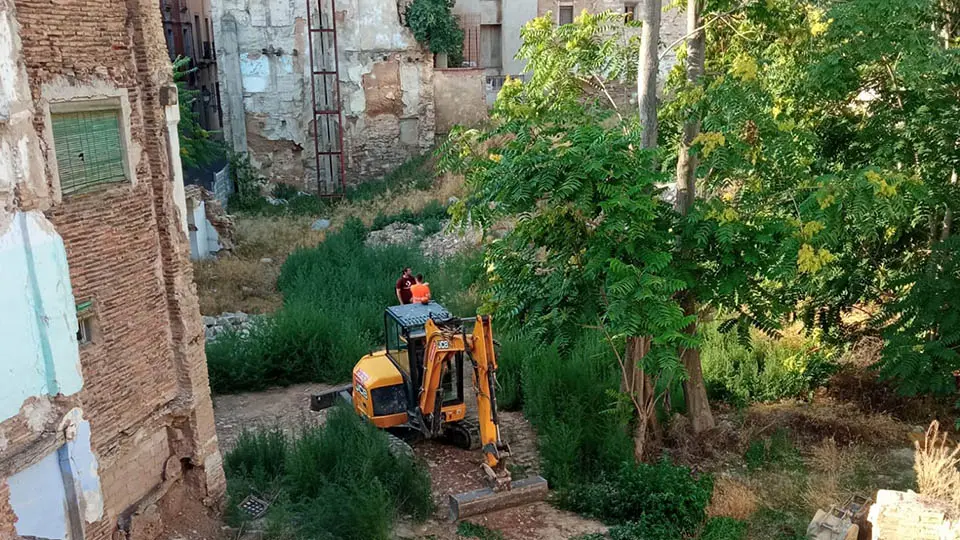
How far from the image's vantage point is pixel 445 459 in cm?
1014

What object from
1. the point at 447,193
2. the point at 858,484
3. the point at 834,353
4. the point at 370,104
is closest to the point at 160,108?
the point at 858,484

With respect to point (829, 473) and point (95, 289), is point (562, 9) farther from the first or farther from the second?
point (95, 289)

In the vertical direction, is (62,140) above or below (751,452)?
above

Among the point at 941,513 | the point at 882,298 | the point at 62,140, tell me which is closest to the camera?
the point at 62,140

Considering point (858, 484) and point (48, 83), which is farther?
point (858, 484)

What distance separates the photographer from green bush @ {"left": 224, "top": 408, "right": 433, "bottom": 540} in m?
7.66

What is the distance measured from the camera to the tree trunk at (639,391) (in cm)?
981

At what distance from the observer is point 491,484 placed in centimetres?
891

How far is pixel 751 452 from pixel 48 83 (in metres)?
8.49

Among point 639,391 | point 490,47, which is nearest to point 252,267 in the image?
point 639,391

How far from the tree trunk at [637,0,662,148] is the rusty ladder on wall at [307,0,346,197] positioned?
17.2 meters

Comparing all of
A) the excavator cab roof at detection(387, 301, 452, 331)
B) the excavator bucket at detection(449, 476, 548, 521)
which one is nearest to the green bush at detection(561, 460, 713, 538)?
the excavator bucket at detection(449, 476, 548, 521)

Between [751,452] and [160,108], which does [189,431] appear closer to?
[160,108]

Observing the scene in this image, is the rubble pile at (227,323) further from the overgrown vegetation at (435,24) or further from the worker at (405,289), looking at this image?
the overgrown vegetation at (435,24)
